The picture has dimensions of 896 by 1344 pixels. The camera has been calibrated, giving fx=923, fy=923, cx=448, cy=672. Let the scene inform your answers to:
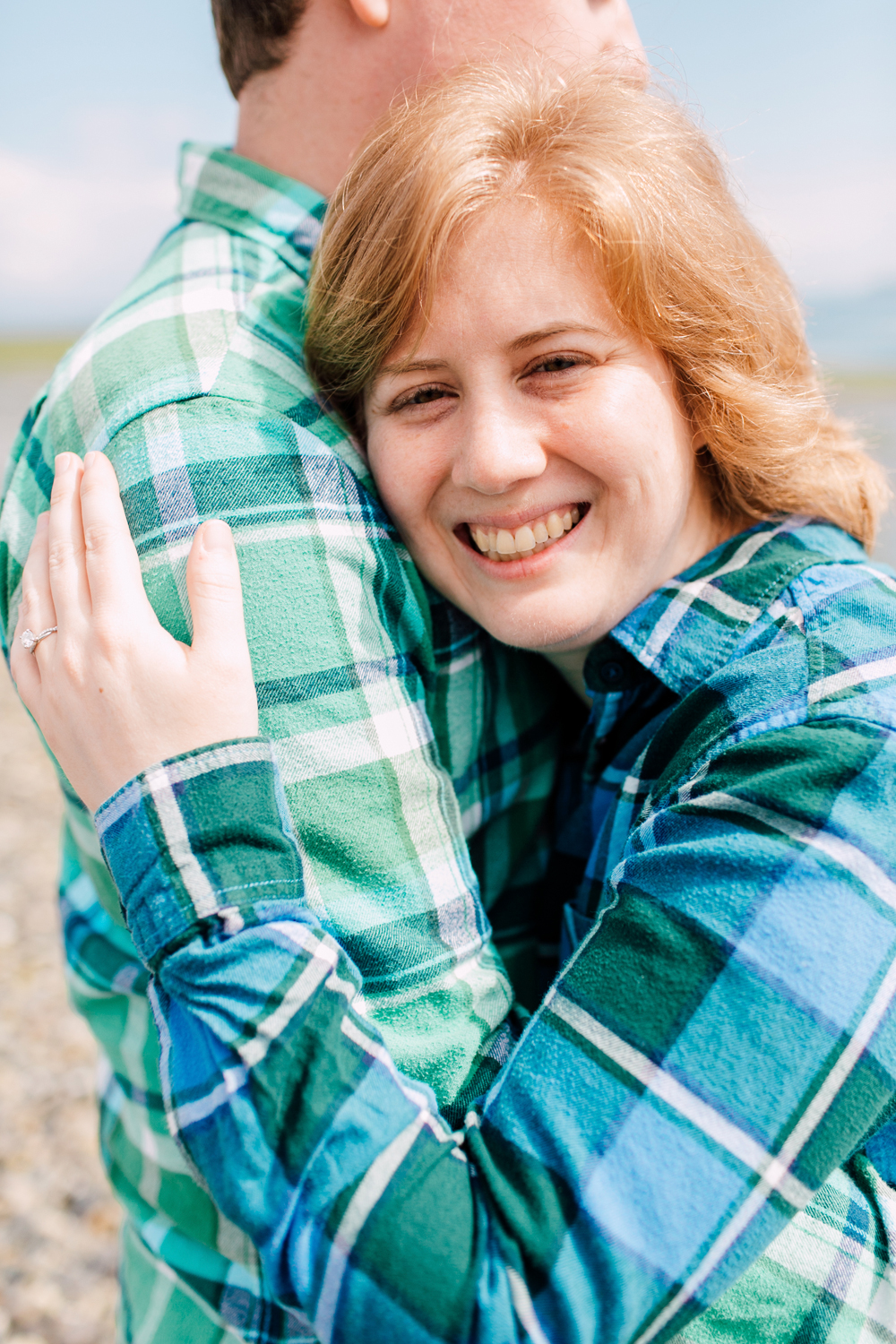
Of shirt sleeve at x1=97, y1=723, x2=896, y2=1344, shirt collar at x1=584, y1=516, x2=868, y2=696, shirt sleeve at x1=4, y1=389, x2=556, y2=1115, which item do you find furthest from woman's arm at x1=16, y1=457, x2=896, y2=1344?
shirt collar at x1=584, y1=516, x2=868, y2=696

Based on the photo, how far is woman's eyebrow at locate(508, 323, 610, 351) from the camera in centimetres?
142

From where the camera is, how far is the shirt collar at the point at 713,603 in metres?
1.48

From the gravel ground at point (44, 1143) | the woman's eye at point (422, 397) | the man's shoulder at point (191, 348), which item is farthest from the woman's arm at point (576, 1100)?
the gravel ground at point (44, 1143)

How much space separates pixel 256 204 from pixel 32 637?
3.23 feet

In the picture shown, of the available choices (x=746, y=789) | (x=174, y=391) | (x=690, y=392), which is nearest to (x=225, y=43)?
(x=174, y=391)

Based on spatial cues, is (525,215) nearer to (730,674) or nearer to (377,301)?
(377,301)

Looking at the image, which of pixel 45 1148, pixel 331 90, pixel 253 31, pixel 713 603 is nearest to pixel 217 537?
pixel 713 603

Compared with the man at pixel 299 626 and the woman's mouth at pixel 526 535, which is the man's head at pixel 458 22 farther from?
the woman's mouth at pixel 526 535

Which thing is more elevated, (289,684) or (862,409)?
(862,409)

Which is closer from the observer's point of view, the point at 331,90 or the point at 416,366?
the point at 416,366

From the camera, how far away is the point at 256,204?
1793 millimetres

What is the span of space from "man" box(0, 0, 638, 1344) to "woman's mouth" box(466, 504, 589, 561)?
0.14 meters

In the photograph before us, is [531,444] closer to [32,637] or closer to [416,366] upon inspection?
[416,366]

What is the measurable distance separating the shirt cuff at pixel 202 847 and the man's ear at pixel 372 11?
1.57 m
